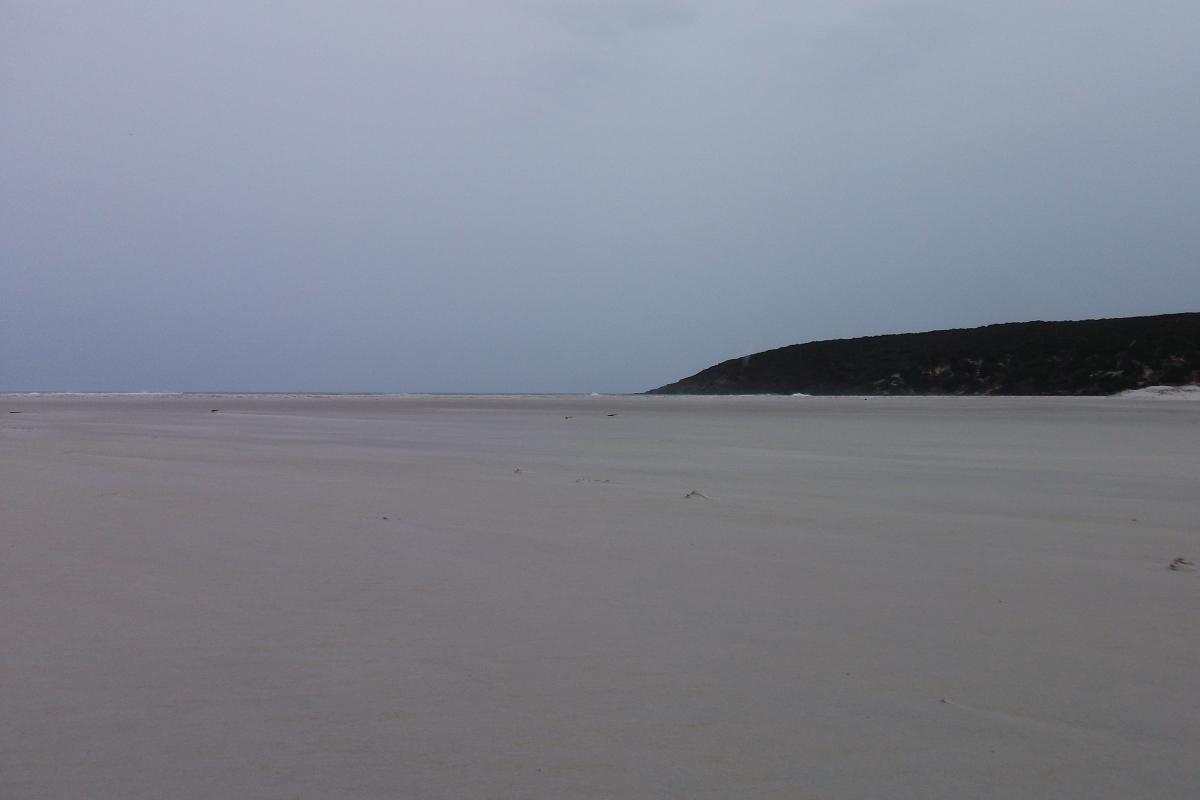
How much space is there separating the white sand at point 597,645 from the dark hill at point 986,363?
4822 centimetres

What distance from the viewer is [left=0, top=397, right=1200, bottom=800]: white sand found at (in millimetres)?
1929

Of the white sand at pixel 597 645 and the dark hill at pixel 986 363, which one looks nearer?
the white sand at pixel 597 645

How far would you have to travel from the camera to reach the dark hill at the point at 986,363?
4878cm

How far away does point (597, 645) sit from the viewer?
275 centimetres

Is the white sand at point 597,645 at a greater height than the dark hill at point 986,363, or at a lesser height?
lesser

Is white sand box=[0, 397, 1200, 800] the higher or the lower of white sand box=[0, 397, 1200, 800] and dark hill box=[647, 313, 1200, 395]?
the lower

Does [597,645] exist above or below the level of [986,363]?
below

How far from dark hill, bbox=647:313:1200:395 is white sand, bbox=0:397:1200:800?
48220mm

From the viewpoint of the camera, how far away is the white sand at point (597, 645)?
6.33 ft

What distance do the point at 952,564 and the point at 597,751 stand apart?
7.67 ft

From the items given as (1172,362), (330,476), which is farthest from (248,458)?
(1172,362)

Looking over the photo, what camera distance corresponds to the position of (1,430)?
14.5m

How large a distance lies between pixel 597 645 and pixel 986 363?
5760 cm

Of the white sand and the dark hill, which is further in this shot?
the dark hill
